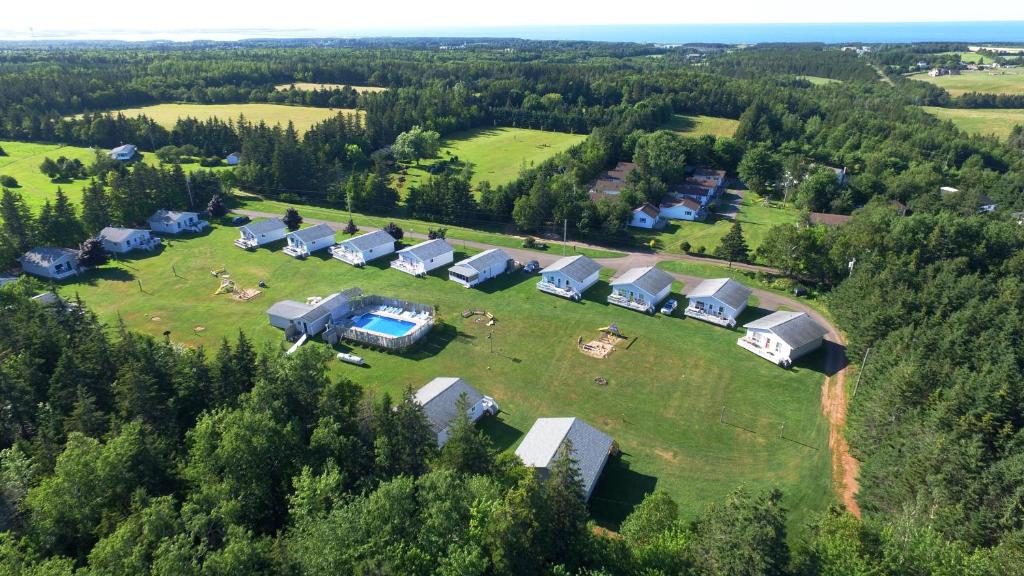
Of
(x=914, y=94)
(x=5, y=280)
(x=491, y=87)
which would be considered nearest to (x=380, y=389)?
(x=5, y=280)

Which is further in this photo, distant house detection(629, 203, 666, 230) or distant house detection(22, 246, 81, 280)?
distant house detection(629, 203, 666, 230)

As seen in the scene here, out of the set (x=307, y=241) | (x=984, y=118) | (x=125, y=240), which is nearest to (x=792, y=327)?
(x=307, y=241)

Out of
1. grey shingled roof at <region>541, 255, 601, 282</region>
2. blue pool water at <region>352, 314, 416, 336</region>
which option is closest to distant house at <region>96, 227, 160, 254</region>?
blue pool water at <region>352, 314, 416, 336</region>

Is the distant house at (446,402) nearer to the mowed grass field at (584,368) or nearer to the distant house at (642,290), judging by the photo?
the mowed grass field at (584,368)

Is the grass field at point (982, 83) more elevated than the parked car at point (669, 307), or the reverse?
the grass field at point (982, 83)

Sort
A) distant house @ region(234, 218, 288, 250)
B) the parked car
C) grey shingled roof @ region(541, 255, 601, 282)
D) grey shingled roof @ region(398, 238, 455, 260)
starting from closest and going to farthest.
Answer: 1. the parked car
2. grey shingled roof @ region(541, 255, 601, 282)
3. grey shingled roof @ region(398, 238, 455, 260)
4. distant house @ region(234, 218, 288, 250)

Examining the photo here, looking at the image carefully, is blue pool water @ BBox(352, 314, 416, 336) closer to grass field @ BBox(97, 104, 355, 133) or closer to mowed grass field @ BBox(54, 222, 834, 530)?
mowed grass field @ BBox(54, 222, 834, 530)

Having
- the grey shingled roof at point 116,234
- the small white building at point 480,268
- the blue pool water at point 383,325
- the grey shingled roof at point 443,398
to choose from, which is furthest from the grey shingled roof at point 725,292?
the grey shingled roof at point 116,234

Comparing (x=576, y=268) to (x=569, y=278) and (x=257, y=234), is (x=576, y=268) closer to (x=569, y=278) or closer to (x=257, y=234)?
(x=569, y=278)
